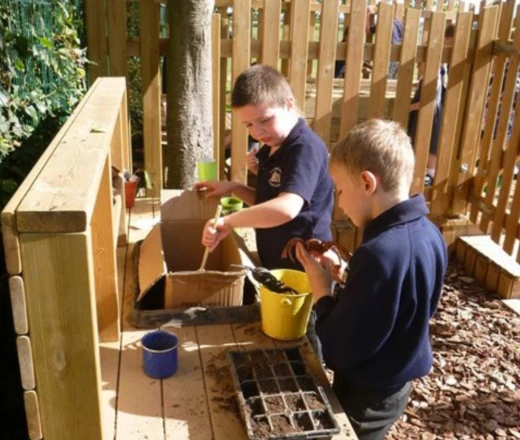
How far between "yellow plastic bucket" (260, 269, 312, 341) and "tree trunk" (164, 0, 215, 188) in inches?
100

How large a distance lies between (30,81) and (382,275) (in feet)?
7.60

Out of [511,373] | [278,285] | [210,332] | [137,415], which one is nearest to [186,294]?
[210,332]

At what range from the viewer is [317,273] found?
1.99 meters

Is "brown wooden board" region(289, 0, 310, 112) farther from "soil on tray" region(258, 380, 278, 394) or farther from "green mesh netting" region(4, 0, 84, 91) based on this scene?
"soil on tray" region(258, 380, 278, 394)

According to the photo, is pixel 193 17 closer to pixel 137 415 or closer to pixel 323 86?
pixel 323 86

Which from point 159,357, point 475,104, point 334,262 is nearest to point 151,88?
point 475,104

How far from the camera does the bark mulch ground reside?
334cm

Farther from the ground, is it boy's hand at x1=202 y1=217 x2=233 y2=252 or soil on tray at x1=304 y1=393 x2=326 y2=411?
boy's hand at x1=202 y1=217 x2=233 y2=252

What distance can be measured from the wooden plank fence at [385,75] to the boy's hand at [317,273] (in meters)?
3.12

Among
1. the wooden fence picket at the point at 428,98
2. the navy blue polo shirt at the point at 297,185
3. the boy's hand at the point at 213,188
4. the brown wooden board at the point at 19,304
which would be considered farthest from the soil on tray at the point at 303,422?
the wooden fence picket at the point at 428,98

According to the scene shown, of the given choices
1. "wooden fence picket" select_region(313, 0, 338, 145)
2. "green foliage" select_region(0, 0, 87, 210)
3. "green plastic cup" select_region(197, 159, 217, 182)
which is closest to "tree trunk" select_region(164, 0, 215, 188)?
"green foliage" select_region(0, 0, 87, 210)

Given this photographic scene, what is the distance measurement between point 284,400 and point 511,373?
271 centimetres

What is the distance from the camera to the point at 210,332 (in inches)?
86.0

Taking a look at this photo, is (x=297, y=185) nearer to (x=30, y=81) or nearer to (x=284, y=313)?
(x=284, y=313)
